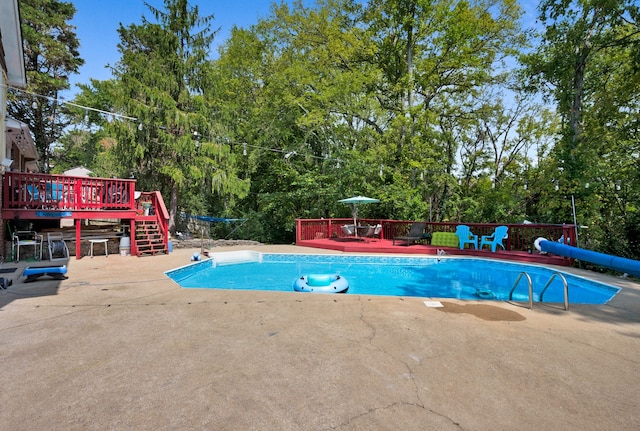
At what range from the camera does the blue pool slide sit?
5973 millimetres

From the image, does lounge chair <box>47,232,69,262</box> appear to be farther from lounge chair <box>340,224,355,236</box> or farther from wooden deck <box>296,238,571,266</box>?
lounge chair <box>340,224,355,236</box>

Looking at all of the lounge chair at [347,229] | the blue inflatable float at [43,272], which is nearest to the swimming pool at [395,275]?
the blue inflatable float at [43,272]

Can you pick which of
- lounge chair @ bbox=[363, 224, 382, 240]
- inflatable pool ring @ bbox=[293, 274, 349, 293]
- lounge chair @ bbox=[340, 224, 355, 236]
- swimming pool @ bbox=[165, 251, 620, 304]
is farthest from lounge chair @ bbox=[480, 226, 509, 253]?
inflatable pool ring @ bbox=[293, 274, 349, 293]

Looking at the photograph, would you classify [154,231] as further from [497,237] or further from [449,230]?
[497,237]

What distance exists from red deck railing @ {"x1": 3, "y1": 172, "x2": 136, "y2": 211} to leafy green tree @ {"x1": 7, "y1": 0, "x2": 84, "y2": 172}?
13.4m

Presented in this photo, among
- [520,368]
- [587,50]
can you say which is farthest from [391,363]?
[587,50]

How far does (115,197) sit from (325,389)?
10599 mm

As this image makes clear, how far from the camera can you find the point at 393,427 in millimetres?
2094

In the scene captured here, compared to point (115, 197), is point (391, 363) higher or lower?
lower

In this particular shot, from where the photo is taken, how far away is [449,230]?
43.4 feet

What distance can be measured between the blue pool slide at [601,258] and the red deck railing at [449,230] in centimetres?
151

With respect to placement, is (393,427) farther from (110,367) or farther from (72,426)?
(110,367)

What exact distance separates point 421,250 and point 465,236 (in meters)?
1.72

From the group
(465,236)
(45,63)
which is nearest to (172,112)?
(45,63)
